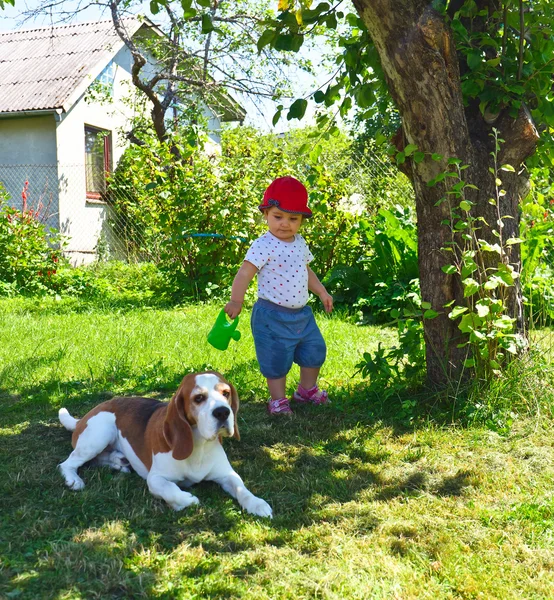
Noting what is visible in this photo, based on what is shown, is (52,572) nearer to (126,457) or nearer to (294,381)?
(126,457)

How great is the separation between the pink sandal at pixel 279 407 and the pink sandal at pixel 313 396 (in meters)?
0.23

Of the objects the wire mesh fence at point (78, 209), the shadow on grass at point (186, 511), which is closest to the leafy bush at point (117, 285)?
the wire mesh fence at point (78, 209)

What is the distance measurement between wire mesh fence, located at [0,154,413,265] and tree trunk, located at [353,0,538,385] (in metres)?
7.48

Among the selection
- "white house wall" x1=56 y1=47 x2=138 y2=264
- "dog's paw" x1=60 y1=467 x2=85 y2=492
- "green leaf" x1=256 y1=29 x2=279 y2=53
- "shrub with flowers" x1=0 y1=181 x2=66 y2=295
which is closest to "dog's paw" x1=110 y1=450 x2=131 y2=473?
"dog's paw" x1=60 y1=467 x2=85 y2=492

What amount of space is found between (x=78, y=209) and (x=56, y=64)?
392cm

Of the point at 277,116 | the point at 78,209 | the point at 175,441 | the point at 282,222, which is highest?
the point at 277,116

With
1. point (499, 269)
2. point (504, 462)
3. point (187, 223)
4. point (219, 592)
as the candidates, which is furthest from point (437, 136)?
point (187, 223)

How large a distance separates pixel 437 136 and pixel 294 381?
7.29ft

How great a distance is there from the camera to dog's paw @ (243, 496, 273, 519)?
3099 millimetres

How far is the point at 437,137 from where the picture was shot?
425cm

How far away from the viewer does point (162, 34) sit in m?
14.1

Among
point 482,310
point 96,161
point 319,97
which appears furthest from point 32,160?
point 482,310

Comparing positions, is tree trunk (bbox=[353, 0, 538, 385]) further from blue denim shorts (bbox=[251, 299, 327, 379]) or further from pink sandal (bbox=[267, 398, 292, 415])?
pink sandal (bbox=[267, 398, 292, 415])

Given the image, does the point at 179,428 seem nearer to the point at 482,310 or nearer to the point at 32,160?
the point at 482,310
